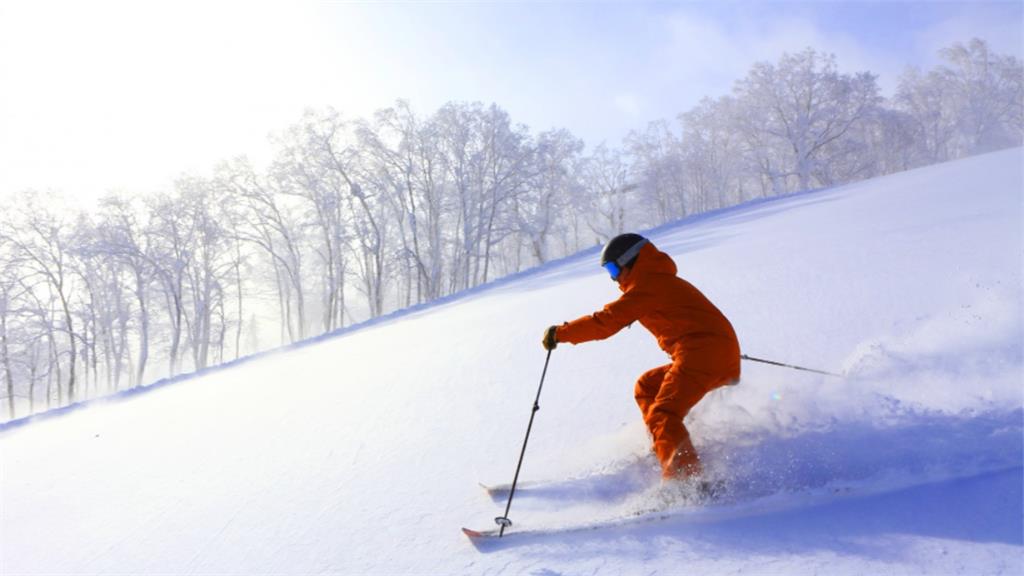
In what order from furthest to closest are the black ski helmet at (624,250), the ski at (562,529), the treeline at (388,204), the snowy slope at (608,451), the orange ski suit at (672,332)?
the treeline at (388,204) → the black ski helmet at (624,250) → the orange ski suit at (672,332) → the ski at (562,529) → the snowy slope at (608,451)

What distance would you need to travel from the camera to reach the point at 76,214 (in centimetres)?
2602

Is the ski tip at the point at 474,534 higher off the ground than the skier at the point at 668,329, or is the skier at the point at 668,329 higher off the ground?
the skier at the point at 668,329

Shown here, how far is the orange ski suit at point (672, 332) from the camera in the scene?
111 inches

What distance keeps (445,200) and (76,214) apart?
61.0 ft

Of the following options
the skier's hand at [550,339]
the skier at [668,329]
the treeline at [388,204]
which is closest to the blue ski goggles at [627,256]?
the skier at [668,329]

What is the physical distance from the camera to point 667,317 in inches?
118

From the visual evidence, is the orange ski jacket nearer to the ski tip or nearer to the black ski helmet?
the black ski helmet

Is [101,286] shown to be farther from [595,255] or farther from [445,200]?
[595,255]

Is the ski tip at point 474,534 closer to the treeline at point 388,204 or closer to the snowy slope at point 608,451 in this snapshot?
the snowy slope at point 608,451

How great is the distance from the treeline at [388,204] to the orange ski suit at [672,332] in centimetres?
2531

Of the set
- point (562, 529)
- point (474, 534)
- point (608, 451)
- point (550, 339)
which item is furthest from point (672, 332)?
point (474, 534)

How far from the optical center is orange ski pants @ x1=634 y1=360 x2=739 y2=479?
2707mm

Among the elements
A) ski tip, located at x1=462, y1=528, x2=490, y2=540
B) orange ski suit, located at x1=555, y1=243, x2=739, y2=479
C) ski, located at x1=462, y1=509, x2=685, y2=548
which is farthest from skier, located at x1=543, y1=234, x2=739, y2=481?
ski tip, located at x1=462, y1=528, x2=490, y2=540

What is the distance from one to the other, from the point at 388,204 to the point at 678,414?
30.0m
